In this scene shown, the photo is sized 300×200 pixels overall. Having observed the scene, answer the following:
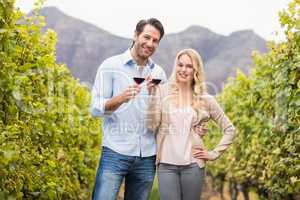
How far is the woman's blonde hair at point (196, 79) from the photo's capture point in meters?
4.88

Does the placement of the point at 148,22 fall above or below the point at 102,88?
above

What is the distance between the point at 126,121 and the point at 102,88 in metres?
0.34

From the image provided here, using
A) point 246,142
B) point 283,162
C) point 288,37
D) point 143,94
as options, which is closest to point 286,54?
point 288,37

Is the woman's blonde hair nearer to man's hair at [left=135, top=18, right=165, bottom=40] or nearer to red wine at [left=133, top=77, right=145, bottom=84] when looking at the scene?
man's hair at [left=135, top=18, right=165, bottom=40]

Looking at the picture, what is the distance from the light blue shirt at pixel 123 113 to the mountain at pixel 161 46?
1245 inches

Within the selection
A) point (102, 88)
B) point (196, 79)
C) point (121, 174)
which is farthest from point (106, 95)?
point (196, 79)

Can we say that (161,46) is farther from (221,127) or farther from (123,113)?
(123,113)

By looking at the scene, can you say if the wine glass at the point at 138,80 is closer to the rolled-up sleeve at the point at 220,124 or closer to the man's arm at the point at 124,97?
the man's arm at the point at 124,97

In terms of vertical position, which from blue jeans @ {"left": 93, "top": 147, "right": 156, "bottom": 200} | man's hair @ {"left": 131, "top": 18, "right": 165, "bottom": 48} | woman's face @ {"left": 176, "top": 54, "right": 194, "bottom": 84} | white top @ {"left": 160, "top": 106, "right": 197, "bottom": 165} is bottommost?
blue jeans @ {"left": 93, "top": 147, "right": 156, "bottom": 200}

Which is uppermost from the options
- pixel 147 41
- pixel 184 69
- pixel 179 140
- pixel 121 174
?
pixel 147 41

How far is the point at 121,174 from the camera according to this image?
4730 millimetres

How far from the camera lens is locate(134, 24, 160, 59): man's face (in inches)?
185

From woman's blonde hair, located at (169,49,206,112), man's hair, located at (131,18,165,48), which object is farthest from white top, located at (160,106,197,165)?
man's hair, located at (131,18,165,48)

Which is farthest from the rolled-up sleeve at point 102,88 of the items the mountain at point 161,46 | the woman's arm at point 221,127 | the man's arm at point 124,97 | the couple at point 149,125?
the mountain at point 161,46
